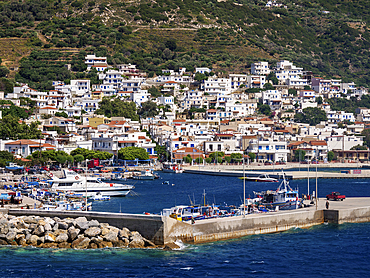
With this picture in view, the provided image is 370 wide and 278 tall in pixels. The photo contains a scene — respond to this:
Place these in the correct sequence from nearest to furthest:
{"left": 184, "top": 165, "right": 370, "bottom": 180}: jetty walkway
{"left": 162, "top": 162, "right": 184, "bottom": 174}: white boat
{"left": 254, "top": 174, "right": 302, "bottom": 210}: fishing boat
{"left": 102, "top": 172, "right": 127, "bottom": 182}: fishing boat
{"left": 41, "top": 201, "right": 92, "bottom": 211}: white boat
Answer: {"left": 41, "top": 201, "right": 92, "bottom": 211}: white boat < {"left": 254, "top": 174, "right": 302, "bottom": 210}: fishing boat < {"left": 102, "top": 172, "right": 127, "bottom": 182}: fishing boat < {"left": 184, "top": 165, "right": 370, "bottom": 180}: jetty walkway < {"left": 162, "top": 162, "right": 184, "bottom": 174}: white boat

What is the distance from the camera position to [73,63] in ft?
476

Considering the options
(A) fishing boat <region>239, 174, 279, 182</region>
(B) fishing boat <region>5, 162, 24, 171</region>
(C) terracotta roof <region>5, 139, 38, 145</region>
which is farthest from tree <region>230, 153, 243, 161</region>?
(B) fishing boat <region>5, 162, 24, 171</region>

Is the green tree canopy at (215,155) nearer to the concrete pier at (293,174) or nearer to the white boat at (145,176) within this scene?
the concrete pier at (293,174)

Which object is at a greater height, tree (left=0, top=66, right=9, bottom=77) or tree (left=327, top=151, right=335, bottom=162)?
tree (left=0, top=66, right=9, bottom=77)

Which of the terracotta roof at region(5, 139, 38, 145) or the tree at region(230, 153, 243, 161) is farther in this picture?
the tree at region(230, 153, 243, 161)

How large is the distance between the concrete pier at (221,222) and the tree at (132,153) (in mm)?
47972

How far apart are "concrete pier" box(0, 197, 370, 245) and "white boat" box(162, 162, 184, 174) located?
146 feet

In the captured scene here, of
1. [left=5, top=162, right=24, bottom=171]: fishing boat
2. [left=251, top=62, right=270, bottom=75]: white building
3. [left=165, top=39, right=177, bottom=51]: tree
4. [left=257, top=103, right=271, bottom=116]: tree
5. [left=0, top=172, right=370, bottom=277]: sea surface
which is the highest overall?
[left=165, top=39, right=177, bottom=51]: tree

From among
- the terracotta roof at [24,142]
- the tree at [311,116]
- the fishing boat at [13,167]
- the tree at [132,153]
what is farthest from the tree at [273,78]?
the fishing boat at [13,167]

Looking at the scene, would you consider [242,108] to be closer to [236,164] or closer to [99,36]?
[236,164]

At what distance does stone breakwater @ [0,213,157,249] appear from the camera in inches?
1356

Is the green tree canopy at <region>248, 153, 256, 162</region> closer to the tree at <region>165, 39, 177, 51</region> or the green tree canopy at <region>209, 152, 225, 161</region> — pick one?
the green tree canopy at <region>209, 152, 225, 161</region>

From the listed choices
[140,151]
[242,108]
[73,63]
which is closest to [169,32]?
[73,63]

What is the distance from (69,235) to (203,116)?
93.5 m
